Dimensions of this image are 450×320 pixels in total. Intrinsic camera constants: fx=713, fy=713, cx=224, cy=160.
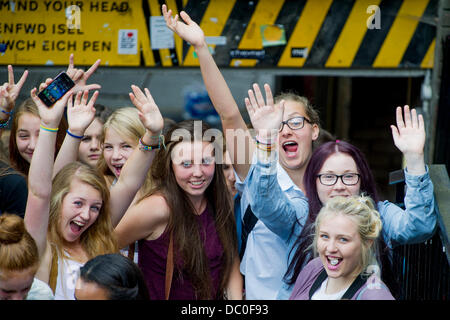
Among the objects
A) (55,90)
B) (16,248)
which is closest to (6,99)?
(55,90)

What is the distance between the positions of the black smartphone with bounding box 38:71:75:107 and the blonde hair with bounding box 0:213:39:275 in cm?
65

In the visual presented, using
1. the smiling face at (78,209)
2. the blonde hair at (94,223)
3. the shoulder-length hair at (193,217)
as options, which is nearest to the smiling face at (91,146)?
the shoulder-length hair at (193,217)

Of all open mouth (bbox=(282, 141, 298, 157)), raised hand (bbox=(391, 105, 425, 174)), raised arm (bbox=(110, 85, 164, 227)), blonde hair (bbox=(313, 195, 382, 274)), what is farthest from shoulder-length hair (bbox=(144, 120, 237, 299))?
raised hand (bbox=(391, 105, 425, 174))

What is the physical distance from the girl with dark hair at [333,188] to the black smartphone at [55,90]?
2.87 feet

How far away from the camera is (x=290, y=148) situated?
3811 mm

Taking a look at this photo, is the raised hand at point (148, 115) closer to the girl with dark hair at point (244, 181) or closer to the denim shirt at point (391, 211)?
the girl with dark hair at point (244, 181)

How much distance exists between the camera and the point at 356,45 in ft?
17.5

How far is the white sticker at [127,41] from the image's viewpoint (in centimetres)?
539

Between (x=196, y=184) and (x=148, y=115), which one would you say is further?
(x=196, y=184)

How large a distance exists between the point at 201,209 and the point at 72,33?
2337 millimetres

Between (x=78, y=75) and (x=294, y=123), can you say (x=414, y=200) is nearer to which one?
(x=294, y=123)

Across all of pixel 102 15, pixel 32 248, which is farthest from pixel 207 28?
pixel 32 248

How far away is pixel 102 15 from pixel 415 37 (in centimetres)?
235
